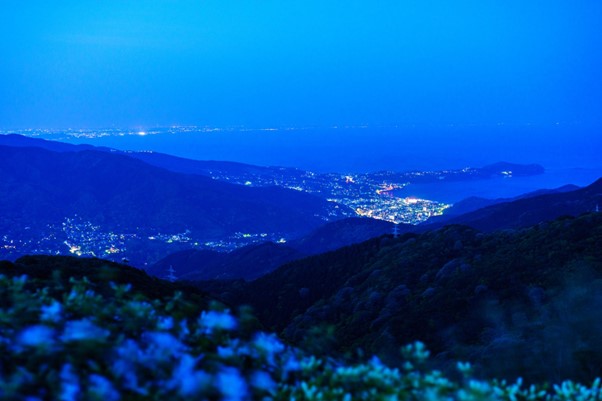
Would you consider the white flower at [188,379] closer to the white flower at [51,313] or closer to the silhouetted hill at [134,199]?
the white flower at [51,313]

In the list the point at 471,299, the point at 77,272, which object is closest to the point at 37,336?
the point at 77,272

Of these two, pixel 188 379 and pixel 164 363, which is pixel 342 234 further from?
pixel 188 379

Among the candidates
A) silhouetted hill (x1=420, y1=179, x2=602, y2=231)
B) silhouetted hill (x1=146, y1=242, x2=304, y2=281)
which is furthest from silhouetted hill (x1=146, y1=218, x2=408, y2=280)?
silhouetted hill (x1=420, y1=179, x2=602, y2=231)

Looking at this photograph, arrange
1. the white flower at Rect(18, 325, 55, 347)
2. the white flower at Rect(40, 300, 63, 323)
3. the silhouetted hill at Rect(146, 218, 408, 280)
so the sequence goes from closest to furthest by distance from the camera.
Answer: the white flower at Rect(18, 325, 55, 347), the white flower at Rect(40, 300, 63, 323), the silhouetted hill at Rect(146, 218, 408, 280)

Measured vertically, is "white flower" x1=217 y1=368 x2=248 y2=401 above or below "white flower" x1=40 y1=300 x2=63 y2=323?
below

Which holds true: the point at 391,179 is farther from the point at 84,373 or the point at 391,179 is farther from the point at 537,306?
the point at 84,373

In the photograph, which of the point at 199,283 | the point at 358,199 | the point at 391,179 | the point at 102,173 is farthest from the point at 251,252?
the point at 391,179

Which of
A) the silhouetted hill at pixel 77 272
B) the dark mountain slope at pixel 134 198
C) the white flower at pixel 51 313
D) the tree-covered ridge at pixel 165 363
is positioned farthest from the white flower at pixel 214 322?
the dark mountain slope at pixel 134 198

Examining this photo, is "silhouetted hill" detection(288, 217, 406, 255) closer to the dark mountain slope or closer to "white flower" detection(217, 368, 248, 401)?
the dark mountain slope
